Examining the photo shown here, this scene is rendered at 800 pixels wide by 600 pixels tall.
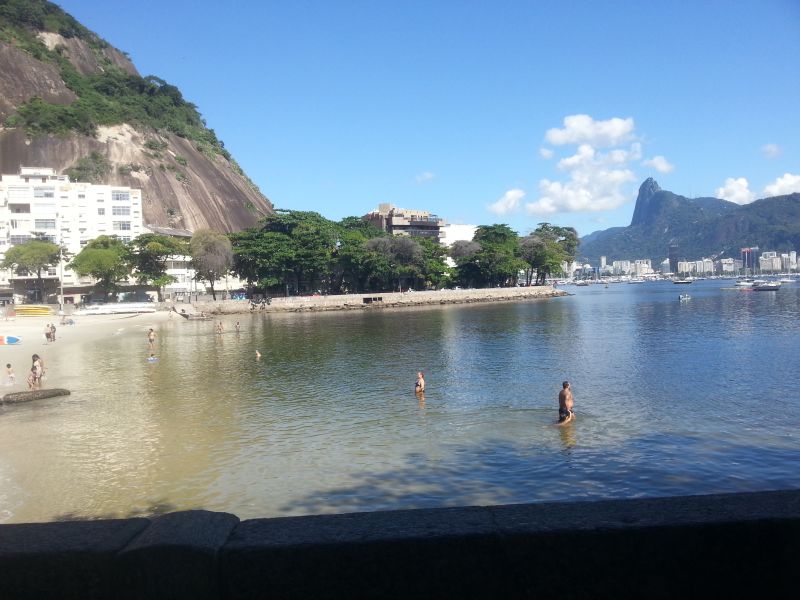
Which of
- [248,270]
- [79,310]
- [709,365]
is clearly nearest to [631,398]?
[709,365]

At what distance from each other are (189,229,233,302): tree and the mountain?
29386 mm

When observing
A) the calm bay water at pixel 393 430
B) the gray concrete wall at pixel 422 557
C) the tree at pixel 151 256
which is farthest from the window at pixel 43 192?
the gray concrete wall at pixel 422 557

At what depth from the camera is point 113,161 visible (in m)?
109

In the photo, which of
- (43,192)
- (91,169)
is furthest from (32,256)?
(91,169)

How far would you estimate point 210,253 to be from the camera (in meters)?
81.3

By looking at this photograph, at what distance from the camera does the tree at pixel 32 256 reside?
229 feet

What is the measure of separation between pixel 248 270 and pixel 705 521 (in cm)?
9081

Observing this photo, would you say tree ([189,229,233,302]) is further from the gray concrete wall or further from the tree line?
the gray concrete wall

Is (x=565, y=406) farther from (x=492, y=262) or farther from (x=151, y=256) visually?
(x=492, y=262)

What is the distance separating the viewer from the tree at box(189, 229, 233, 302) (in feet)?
265

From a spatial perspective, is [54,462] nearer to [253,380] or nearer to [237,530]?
[253,380]

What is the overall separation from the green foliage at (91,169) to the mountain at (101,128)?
0.57 feet

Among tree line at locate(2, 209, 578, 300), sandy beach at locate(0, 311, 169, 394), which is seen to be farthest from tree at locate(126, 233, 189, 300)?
sandy beach at locate(0, 311, 169, 394)

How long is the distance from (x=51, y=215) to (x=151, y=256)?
18.1 metres
